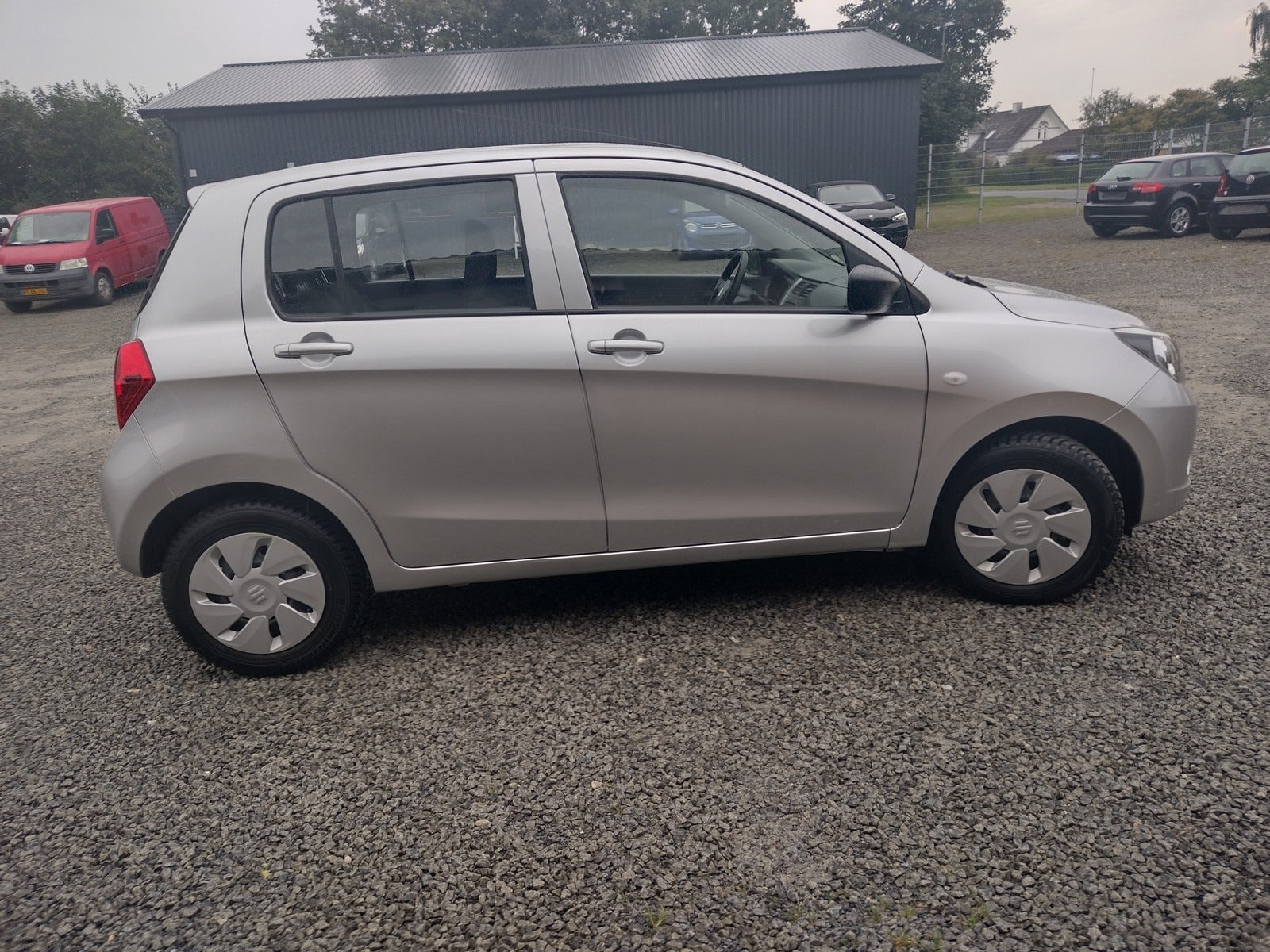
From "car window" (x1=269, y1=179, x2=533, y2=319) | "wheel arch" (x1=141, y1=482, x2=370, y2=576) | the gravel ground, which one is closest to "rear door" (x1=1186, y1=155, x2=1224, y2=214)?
the gravel ground

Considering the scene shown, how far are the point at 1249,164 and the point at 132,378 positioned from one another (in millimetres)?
17349

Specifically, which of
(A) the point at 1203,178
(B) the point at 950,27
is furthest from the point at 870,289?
(B) the point at 950,27

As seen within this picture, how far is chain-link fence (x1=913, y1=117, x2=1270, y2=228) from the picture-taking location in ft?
84.8

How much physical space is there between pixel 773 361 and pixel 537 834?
176 centimetres

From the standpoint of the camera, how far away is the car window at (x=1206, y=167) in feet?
56.6

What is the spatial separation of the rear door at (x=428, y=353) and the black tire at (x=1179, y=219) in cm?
1729

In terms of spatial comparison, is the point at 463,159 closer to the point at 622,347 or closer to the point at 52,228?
the point at 622,347

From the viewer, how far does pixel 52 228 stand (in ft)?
56.2

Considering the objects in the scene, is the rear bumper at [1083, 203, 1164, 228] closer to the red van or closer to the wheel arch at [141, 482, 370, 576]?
the red van

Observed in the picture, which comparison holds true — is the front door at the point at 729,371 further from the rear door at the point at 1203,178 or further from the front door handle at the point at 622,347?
the rear door at the point at 1203,178

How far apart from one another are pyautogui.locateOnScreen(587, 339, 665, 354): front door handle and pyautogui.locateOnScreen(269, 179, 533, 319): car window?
0.93 feet

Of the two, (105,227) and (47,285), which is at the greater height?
(105,227)

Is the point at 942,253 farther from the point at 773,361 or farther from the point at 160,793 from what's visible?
the point at 160,793

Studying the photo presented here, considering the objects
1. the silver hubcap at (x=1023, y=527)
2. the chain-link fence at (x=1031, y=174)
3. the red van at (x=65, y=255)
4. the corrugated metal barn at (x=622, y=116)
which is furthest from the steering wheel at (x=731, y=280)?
the chain-link fence at (x=1031, y=174)
